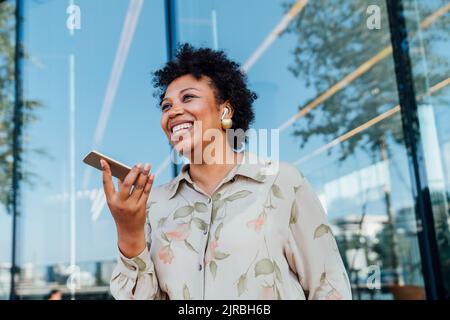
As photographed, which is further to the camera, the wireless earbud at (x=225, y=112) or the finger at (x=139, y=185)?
the wireless earbud at (x=225, y=112)

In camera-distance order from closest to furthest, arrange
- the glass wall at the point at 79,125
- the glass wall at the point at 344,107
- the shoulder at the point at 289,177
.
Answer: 1. the shoulder at the point at 289,177
2. the glass wall at the point at 344,107
3. the glass wall at the point at 79,125

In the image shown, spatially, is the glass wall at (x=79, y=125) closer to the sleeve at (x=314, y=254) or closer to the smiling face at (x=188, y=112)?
the smiling face at (x=188, y=112)

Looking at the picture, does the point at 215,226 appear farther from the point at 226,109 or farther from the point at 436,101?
the point at 436,101

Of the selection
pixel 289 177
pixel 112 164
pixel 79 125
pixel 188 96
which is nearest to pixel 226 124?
pixel 188 96

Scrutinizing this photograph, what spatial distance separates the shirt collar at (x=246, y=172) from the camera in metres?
1.15

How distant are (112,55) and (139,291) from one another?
265 cm

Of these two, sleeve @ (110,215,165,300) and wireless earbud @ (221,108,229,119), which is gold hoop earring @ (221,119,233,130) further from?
sleeve @ (110,215,165,300)

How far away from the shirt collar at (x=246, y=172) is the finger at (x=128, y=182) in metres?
0.23

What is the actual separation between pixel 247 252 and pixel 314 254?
0.42 ft

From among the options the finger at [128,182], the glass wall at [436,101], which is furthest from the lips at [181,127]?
the glass wall at [436,101]

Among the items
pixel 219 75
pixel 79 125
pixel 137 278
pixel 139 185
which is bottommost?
pixel 137 278

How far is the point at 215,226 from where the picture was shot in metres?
1.09

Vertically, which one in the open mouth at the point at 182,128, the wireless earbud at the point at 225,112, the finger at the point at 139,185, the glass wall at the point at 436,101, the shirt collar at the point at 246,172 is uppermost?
the glass wall at the point at 436,101
